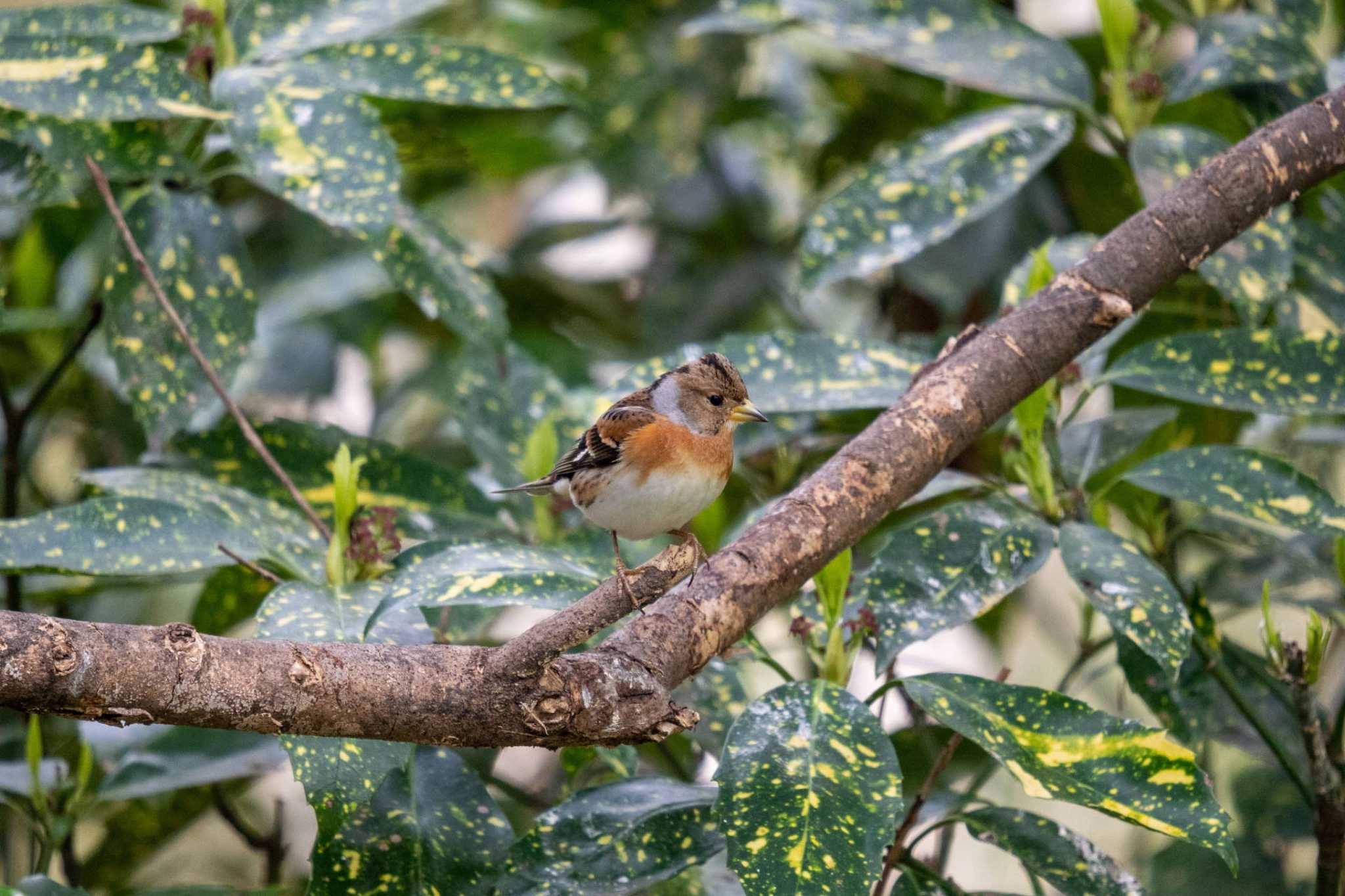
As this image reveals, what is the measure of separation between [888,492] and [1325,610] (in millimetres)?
1163

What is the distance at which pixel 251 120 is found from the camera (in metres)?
2.00

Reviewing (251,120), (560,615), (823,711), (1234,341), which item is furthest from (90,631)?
(1234,341)

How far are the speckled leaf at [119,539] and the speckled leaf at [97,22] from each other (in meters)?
1.00

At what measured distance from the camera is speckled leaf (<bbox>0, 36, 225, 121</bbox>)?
1924 millimetres

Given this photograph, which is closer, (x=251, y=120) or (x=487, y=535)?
(x=251, y=120)

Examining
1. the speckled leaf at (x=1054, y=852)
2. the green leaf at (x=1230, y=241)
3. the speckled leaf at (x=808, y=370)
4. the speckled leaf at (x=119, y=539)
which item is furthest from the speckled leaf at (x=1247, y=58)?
the speckled leaf at (x=119, y=539)

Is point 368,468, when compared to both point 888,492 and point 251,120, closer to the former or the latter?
point 251,120

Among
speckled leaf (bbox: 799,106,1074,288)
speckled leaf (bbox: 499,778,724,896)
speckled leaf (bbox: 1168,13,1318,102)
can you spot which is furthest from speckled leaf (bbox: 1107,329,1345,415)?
speckled leaf (bbox: 499,778,724,896)

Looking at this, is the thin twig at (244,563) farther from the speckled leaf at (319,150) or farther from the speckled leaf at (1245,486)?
the speckled leaf at (1245,486)

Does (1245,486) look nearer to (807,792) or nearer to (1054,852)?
(1054,852)

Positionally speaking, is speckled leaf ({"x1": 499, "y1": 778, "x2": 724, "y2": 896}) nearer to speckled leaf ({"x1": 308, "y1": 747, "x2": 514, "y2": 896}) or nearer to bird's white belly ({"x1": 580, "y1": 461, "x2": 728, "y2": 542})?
speckled leaf ({"x1": 308, "y1": 747, "x2": 514, "y2": 896})

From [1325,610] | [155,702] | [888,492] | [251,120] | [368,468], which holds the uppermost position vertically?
[251,120]

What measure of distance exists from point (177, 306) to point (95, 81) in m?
0.40

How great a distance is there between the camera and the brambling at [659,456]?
6.45 feet
